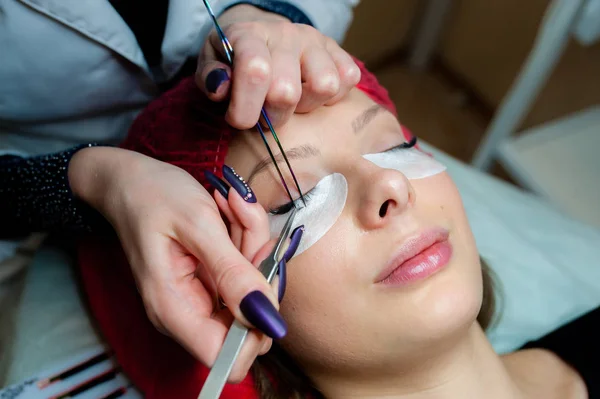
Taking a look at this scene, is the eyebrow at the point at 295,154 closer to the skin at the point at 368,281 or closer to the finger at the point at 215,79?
the skin at the point at 368,281

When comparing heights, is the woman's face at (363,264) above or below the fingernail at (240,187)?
below

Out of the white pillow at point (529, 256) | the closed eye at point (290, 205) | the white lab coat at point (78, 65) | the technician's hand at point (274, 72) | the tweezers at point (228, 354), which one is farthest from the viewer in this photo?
the white pillow at point (529, 256)

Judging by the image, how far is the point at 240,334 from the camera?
22.7 inches

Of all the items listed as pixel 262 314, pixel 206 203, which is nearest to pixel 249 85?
pixel 206 203

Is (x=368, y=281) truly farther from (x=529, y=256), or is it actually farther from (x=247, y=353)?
(x=529, y=256)

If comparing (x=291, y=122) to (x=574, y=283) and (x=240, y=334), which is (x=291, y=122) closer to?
(x=240, y=334)

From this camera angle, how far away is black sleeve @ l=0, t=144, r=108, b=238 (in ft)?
2.77

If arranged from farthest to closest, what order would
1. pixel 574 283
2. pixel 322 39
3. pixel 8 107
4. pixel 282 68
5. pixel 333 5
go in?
pixel 574 283, pixel 333 5, pixel 8 107, pixel 322 39, pixel 282 68

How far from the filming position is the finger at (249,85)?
25.2 inches

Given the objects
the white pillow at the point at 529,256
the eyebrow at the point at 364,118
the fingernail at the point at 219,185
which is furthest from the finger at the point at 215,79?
the white pillow at the point at 529,256

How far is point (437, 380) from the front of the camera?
0.83m

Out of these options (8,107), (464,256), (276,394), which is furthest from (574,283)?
(8,107)

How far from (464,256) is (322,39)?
39 centimetres

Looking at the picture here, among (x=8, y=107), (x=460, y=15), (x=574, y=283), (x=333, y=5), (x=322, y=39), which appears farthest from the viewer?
(x=460, y=15)
